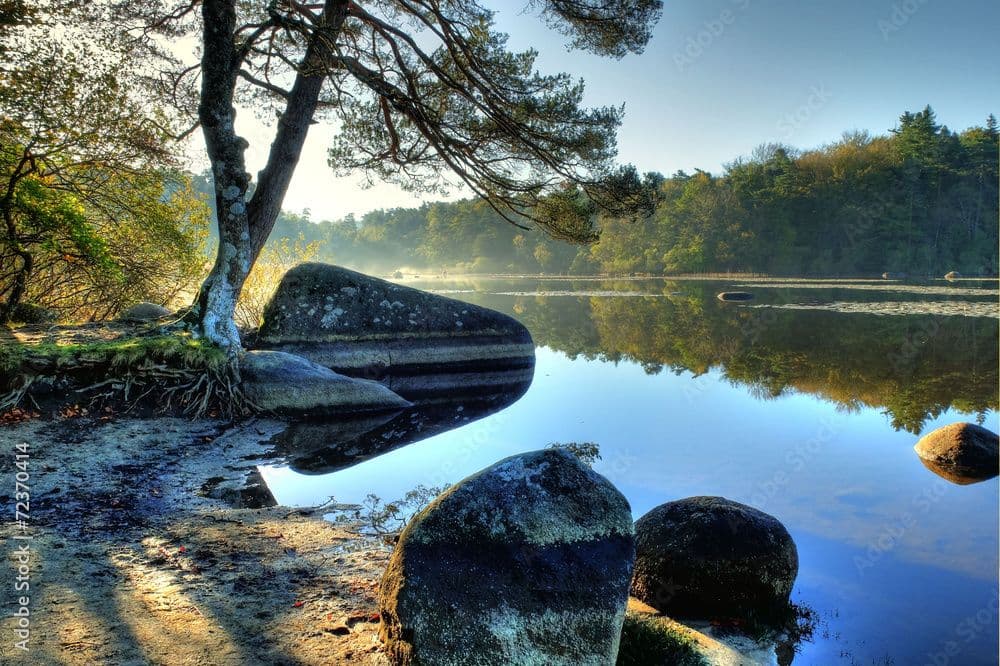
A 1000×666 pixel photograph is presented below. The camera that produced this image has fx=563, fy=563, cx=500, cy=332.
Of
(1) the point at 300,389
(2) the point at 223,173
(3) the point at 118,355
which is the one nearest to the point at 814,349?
(1) the point at 300,389

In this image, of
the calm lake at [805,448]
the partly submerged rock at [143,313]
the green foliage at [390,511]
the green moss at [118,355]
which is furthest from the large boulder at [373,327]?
the green foliage at [390,511]

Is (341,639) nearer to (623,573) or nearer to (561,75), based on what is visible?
(623,573)

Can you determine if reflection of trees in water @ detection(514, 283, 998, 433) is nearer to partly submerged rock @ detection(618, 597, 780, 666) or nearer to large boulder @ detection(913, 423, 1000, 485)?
large boulder @ detection(913, 423, 1000, 485)

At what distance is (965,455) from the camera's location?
5.86m

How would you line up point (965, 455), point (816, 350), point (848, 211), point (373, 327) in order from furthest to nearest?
1. point (848, 211)
2. point (816, 350)
3. point (373, 327)
4. point (965, 455)

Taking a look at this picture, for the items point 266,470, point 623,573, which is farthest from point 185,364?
point 623,573

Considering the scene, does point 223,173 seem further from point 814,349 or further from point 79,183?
point 814,349

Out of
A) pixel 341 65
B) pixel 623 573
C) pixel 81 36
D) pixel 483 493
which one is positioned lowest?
pixel 623 573

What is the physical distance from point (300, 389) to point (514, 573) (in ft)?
20.3

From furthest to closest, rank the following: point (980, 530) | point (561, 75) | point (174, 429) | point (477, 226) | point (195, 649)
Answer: point (477, 226)
point (561, 75)
point (174, 429)
point (980, 530)
point (195, 649)

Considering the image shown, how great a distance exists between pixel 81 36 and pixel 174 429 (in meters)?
6.79

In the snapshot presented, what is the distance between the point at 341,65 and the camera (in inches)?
332

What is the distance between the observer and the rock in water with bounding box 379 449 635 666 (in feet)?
8.11

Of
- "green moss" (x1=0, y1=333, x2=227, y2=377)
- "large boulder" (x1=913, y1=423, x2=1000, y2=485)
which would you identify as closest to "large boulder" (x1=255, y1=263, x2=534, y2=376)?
"green moss" (x1=0, y1=333, x2=227, y2=377)
